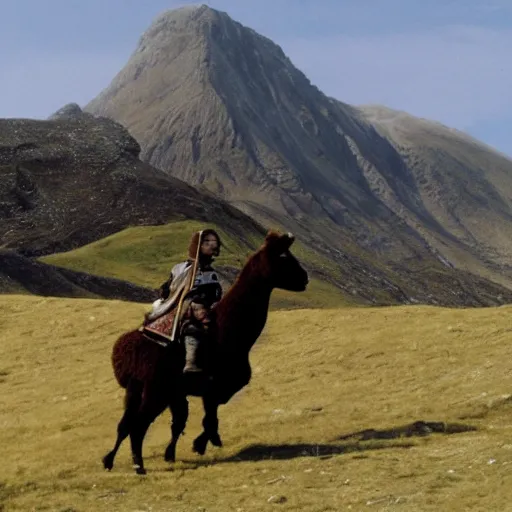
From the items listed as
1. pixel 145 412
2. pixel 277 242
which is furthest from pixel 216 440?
pixel 277 242

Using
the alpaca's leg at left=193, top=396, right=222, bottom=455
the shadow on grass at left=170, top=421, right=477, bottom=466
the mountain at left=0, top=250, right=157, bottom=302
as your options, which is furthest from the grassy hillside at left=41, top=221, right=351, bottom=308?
the alpaca's leg at left=193, top=396, right=222, bottom=455

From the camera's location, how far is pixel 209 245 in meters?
14.7

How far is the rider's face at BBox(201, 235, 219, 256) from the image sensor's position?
48.1 ft

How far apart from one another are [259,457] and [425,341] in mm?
9615

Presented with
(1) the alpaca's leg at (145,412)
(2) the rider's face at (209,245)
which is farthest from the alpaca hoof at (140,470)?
(2) the rider's face at (209,245)

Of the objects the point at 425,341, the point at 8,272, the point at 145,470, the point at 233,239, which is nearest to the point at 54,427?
the point at 145,470

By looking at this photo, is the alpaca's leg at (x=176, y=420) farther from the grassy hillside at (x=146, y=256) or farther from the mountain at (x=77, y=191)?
the mountain at (x=77, y=191)

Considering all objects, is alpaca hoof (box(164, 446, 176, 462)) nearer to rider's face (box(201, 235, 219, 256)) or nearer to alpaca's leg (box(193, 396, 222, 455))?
alpaca's leg (box(193, 396, 222, 455))

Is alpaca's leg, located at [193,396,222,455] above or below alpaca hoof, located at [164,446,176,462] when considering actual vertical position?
above

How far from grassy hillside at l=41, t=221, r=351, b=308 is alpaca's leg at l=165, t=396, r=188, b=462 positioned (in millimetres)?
85566

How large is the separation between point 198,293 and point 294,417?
487 centimetres

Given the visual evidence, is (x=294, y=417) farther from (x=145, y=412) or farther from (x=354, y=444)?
(x=145, y=412)

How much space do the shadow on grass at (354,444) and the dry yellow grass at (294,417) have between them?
0.22ft

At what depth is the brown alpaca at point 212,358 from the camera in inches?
556
